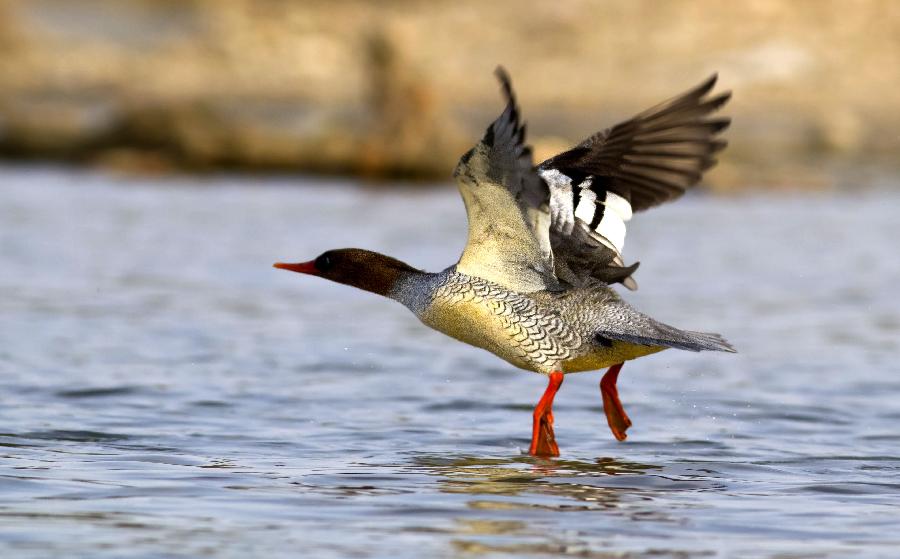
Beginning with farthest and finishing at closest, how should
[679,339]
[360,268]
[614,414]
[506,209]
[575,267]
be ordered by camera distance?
[360,268] < [614,414] < [575,267] < [679,339] < [506,209]

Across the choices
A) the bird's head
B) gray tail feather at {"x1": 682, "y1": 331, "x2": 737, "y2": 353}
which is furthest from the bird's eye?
gray tail feather at {"x1": 682, "y1": 331, "x2": 737, "y2": 353}

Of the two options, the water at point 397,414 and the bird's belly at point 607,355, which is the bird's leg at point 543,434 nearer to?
the water at point 397,414

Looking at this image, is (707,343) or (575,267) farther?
(575,267)

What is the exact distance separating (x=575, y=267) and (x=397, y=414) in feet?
4.96

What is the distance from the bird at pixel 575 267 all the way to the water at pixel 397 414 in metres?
0.53

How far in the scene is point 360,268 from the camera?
7.89 meters

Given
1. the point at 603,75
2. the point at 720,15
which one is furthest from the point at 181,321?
the point at 720,15

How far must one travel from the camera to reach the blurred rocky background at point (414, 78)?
24031 mm

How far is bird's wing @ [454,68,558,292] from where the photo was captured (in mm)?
6336

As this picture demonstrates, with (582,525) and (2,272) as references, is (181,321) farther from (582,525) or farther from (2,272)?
(582,525)

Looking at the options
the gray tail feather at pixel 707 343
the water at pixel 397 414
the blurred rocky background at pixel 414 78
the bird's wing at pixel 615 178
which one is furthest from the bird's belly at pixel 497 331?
the blurred rocky background at pixel 414 78

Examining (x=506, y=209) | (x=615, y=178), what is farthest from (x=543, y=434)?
(x=615, y=178)

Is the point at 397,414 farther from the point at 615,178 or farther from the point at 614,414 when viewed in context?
the point at 615,178

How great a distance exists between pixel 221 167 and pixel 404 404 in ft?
53.1
